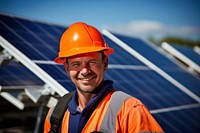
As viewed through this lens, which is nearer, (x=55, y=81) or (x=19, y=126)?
(x=55, y=81)

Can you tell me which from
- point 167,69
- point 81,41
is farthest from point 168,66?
point 81,41

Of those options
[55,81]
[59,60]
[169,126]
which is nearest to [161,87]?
[169,126]

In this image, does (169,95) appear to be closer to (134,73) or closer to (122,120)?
(134,73)

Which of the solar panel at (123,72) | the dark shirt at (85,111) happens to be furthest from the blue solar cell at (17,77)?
the dark shirt at (85,111)

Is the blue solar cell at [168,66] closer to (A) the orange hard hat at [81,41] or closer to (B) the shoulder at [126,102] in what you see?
(A) the orange hard hat at [81,41]

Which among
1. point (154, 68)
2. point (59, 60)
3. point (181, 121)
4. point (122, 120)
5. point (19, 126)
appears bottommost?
point (19, 126)

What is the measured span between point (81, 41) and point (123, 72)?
321 centimetres

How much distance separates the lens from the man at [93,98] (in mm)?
2531

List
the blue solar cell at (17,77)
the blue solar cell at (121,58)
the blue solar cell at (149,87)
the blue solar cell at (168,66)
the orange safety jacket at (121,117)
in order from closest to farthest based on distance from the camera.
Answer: the orange safety jacket at (121,117) → the blue solar cell at (149,87) → the blue solar cell at (17,77) → the blue solar cell at (121,58) → the blue solar cell at (168,66)

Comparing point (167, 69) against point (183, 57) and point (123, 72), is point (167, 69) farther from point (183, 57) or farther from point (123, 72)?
point (183, 57)

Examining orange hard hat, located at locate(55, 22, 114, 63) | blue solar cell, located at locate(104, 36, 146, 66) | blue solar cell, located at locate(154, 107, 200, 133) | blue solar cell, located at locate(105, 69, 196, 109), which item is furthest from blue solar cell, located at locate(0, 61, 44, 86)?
orange hard hat, located at locate(55, 22, 114, 63)

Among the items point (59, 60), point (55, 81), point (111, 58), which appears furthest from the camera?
point (111, 58)

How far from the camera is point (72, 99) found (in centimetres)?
306

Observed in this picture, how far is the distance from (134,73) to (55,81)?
7.92ft
